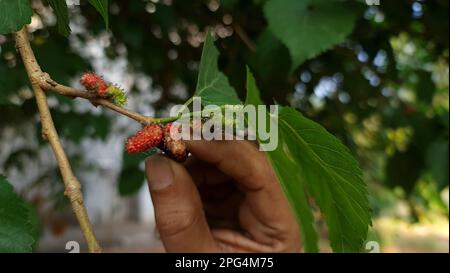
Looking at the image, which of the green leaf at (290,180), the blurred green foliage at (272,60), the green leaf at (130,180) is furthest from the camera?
the green leaf at (130,180)

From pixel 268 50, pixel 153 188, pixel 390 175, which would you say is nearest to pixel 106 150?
pixel 390 175

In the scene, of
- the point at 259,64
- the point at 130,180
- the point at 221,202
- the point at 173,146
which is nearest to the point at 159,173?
the point at 173,146

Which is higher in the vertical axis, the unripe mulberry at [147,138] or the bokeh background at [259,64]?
the bokeh background at [259,64]

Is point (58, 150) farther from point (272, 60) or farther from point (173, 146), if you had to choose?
point (272, 60)

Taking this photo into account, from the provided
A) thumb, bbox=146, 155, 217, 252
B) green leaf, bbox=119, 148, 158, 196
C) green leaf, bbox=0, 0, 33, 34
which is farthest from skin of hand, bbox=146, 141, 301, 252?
green leaf, bbox=119, 148, 158, 196

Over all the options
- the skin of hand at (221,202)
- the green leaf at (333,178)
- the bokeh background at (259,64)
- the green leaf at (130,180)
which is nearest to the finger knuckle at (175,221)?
the skin of hand at (221,202)

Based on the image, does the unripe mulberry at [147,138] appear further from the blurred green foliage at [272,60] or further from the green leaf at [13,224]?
the blurred green foliage at [272,60]

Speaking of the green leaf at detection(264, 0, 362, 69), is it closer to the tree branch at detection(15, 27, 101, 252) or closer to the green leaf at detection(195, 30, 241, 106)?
the green leaf at detection(195, 30, 241, 106)
